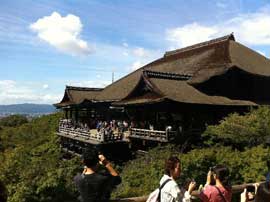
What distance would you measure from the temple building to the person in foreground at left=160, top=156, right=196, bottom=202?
1723cm

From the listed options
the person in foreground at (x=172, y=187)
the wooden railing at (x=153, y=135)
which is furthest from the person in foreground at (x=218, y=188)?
the wooden railing at (x=153, y=135)

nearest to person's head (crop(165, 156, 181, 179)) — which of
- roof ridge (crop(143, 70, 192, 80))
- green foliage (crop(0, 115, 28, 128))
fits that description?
roof ridge (crop(143, 70, 192, 80))

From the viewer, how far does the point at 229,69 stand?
28.9 metres

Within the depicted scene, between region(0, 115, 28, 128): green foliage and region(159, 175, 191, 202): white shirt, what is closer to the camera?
region(159, 175, 191, 202): white shirt

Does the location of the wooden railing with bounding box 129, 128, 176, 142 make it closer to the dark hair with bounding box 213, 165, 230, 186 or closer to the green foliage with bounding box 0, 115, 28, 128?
the dark hair with bounding box 213, 165, 230, 186

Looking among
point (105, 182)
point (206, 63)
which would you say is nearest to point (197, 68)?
point (206, 63)

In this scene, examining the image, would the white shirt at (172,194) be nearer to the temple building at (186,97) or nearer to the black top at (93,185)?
the black top at (93,185)

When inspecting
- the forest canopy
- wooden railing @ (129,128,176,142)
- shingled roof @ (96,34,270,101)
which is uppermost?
shingled roof @ (96,34,270,101)

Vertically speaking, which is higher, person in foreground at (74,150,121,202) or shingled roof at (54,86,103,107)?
shingled roof at (54,86,103,107)

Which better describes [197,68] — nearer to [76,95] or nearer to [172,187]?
[76,95]

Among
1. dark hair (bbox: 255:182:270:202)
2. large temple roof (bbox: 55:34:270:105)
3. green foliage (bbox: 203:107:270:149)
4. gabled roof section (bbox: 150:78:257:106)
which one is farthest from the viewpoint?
large temple roof (bbox: 55:34:270:105)

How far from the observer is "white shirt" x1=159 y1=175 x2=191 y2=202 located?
16.3 feet

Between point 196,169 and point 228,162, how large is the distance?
1.28 m

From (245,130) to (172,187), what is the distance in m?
15.3
